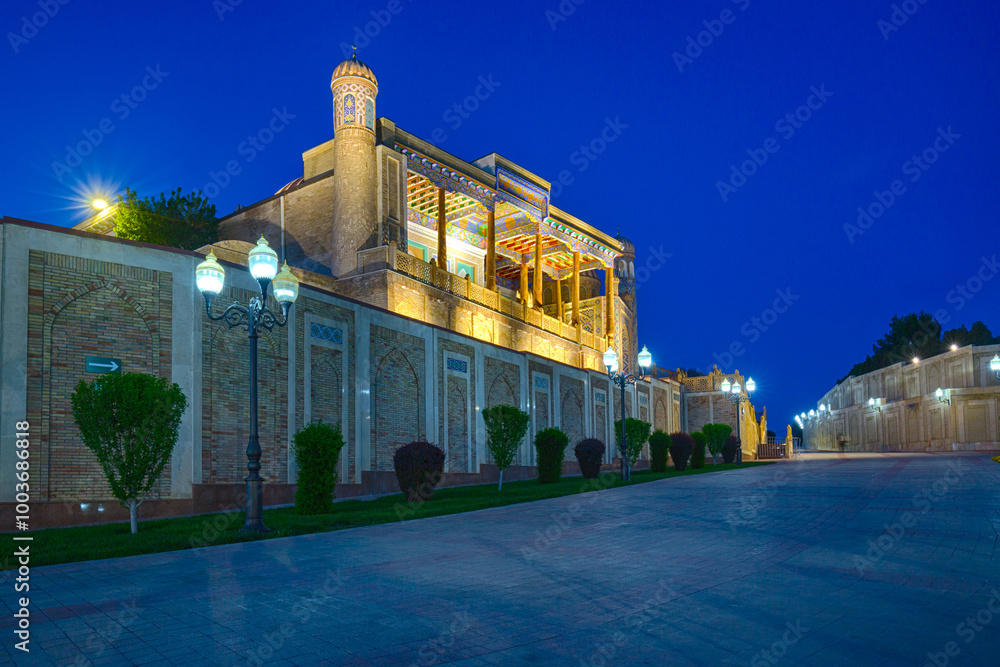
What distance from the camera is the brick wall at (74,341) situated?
1352 cm

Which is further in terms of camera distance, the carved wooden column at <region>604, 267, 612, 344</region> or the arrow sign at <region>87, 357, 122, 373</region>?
the carved wooden column at <region>604, 267, 612, 344</region>

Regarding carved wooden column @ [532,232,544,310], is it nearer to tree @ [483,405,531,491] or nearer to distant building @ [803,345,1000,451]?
tree @ [483,405,531,491]

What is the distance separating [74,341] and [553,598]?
1184 cm

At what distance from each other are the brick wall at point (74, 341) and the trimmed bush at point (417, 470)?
16.5ft

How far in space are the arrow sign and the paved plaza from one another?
458 cm

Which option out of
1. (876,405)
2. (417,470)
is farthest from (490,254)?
(876,405)

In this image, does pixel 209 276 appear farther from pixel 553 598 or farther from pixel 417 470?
pixel 553 598

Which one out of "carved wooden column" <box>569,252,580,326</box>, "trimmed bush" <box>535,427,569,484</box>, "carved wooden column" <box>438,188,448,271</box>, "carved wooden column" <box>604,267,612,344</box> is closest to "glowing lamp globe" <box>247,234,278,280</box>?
"trimmed bush" <box>535,427,569,484</box>

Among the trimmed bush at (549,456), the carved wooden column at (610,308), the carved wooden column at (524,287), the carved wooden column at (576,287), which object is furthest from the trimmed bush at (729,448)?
the trimmed bush at (549,456)

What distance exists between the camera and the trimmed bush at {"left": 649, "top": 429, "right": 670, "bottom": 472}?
28406 millimetres

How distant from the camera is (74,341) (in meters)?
14.1

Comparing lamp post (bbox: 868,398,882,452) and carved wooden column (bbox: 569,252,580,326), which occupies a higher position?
carved wooden column (bbox: 569,252,580,326)

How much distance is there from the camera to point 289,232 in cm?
3123

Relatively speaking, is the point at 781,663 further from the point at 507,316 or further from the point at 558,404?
the point at 507,316
